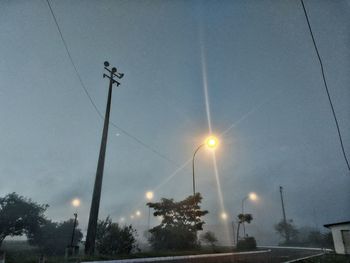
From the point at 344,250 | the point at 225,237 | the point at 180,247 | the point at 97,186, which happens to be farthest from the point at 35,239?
the point at 225,237

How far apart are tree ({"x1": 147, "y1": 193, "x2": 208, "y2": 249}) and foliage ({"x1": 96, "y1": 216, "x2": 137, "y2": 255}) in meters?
6.41

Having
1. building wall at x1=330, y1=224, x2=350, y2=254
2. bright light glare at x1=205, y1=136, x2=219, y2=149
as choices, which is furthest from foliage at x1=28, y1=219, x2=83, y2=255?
building wall at x1=330, y1=224, x2=350, y2=254

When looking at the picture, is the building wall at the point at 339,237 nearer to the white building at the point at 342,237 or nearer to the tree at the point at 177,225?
the white building at the point at 342,237

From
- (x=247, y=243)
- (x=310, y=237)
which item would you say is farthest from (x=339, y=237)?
(x=310, y=237)

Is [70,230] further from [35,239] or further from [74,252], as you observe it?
[74,252]

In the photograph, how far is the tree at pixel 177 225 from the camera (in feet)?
82.8

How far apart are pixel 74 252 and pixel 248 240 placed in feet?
92.4

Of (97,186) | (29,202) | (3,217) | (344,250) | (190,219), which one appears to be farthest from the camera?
(29,202)

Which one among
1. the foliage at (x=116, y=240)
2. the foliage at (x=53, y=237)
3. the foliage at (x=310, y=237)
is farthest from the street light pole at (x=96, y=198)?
the foliage at (x=310, y=237)

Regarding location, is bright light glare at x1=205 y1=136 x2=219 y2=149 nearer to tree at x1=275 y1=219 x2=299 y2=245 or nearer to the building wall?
the building wall

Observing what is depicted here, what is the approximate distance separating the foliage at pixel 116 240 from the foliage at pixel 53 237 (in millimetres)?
26027

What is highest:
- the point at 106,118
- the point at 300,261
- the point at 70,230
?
the point at 106,118

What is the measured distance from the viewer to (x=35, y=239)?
139 feet

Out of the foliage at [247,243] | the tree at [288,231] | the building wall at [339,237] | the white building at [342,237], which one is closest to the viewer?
the white building at [342,237]
